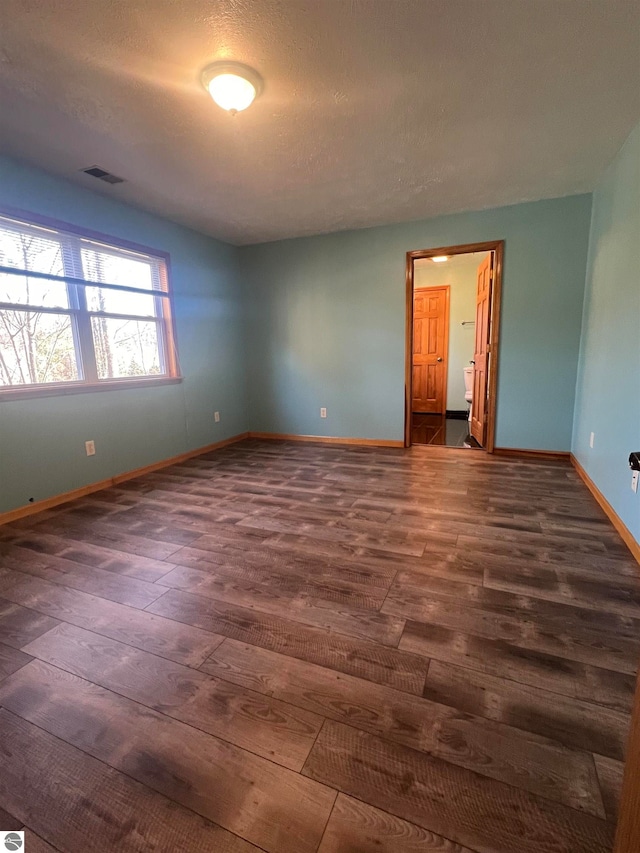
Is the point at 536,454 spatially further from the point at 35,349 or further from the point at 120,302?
the point at 35,349

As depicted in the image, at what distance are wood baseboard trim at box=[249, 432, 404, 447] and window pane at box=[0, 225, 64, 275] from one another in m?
2.87

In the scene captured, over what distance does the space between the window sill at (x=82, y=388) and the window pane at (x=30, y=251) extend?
32.9 inches

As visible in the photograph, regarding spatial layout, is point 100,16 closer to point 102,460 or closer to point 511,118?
point 511,118

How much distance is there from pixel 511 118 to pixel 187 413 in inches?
143

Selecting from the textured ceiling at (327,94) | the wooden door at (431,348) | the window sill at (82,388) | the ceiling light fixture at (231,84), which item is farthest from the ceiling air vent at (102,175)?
the wooden door at (431,348)

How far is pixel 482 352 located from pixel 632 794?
163 inches

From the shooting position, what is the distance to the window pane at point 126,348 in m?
3.25

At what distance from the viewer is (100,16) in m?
1.50

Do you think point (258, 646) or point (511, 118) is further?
Result: point (511, 118)

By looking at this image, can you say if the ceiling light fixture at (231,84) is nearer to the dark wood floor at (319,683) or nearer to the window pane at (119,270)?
the window pane at (119,270)

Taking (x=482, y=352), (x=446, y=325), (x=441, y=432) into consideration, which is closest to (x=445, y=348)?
(x=446, y=325)

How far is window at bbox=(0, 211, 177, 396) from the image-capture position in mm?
2631

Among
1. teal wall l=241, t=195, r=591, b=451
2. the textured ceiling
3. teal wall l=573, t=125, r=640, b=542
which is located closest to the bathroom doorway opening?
teal wall l=241, t=195, r=591, b=451

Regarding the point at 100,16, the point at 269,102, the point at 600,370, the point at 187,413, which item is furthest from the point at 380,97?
the point at 187,413
